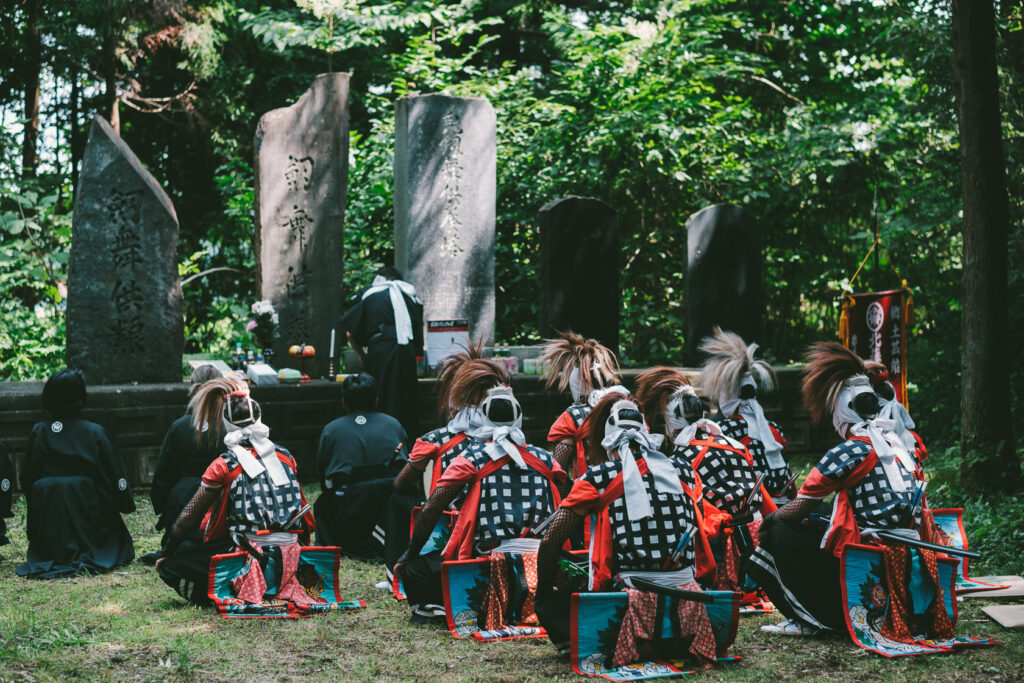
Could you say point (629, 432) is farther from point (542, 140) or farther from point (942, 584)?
point (542, 140)

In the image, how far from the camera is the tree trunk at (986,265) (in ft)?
24.9

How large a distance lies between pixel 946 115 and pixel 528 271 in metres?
5.76

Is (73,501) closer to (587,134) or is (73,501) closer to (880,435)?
(880,435)

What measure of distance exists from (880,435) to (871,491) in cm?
27

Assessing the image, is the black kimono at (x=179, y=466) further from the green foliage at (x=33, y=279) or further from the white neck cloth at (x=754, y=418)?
the green foliage at (x=33, y=279)

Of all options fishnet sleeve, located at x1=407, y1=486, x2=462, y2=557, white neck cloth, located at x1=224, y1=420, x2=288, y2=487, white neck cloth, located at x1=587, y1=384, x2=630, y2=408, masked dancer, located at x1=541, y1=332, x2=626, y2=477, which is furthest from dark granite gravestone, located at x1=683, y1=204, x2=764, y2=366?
white neck cloth, located at x1=224, y1=420, x2=288, y2=487

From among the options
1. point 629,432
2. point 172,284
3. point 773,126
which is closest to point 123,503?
point 172,284

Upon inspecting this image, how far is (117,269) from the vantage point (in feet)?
30.1

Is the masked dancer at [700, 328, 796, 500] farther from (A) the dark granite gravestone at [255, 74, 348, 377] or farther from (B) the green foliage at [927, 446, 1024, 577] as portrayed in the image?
(A) the dark granite gravestone at [255, 74, 348, 377]

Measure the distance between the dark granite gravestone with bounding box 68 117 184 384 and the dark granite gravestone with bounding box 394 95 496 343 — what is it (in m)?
2.72

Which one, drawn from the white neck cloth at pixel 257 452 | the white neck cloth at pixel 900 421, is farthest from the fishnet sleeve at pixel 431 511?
the white neck cloth at pixel 900 421

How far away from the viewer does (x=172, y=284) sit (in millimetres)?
9344

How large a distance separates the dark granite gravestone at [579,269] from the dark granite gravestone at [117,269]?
387 cm

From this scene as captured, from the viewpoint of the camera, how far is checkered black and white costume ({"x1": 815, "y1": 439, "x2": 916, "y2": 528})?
462 centimetres
